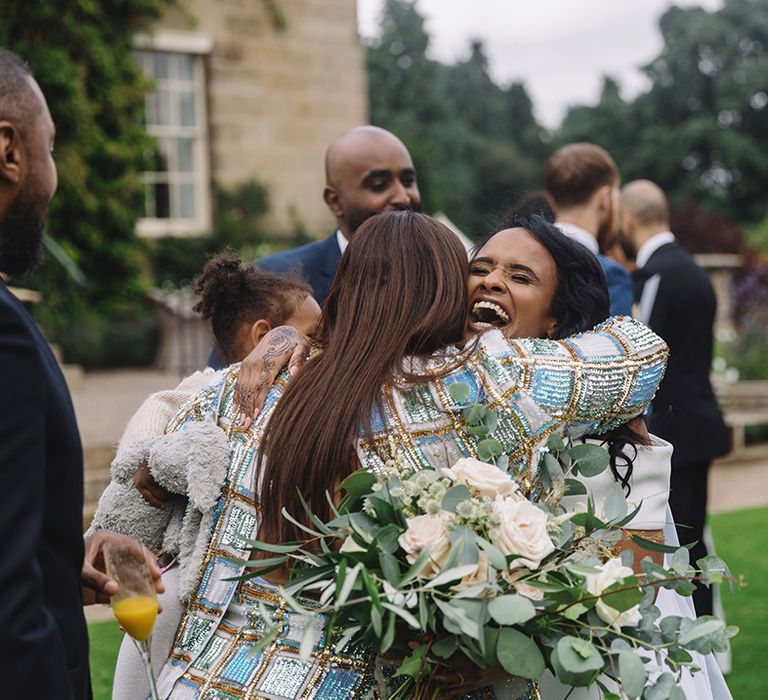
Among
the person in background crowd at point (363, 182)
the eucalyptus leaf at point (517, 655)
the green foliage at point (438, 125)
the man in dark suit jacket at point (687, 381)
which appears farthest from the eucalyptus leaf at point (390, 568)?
the green foliage at point (438, 125)

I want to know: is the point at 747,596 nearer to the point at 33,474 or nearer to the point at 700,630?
the point at 700,630

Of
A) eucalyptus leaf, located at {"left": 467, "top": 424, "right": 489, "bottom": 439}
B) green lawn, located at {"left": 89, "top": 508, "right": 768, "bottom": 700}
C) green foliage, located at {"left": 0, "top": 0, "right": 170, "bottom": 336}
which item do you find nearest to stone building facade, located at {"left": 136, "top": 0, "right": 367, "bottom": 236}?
green foliage, located at {"left": 0, "top": 0, "right": 170, "bottom": 336}

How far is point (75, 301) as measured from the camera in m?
13.8

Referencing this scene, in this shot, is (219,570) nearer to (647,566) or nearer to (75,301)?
(647,566)

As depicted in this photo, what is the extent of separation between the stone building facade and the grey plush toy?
14.0 metres

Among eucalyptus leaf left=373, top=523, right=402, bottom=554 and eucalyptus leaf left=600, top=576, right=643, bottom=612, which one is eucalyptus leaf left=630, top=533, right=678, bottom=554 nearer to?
eucalyptus leaf left=600, top=576, right=643, bottom=612

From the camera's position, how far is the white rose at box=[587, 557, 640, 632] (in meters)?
1.92

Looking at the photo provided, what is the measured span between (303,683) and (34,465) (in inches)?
29.9

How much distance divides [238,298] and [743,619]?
178 inches

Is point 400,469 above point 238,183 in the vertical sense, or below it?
below

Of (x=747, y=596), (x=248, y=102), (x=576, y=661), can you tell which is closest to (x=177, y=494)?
(x=576, y=661)

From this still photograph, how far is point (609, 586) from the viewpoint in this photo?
1.92m

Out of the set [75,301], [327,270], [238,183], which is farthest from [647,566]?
[238,183]

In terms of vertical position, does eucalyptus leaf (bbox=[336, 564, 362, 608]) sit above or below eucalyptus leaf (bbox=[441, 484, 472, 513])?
below
